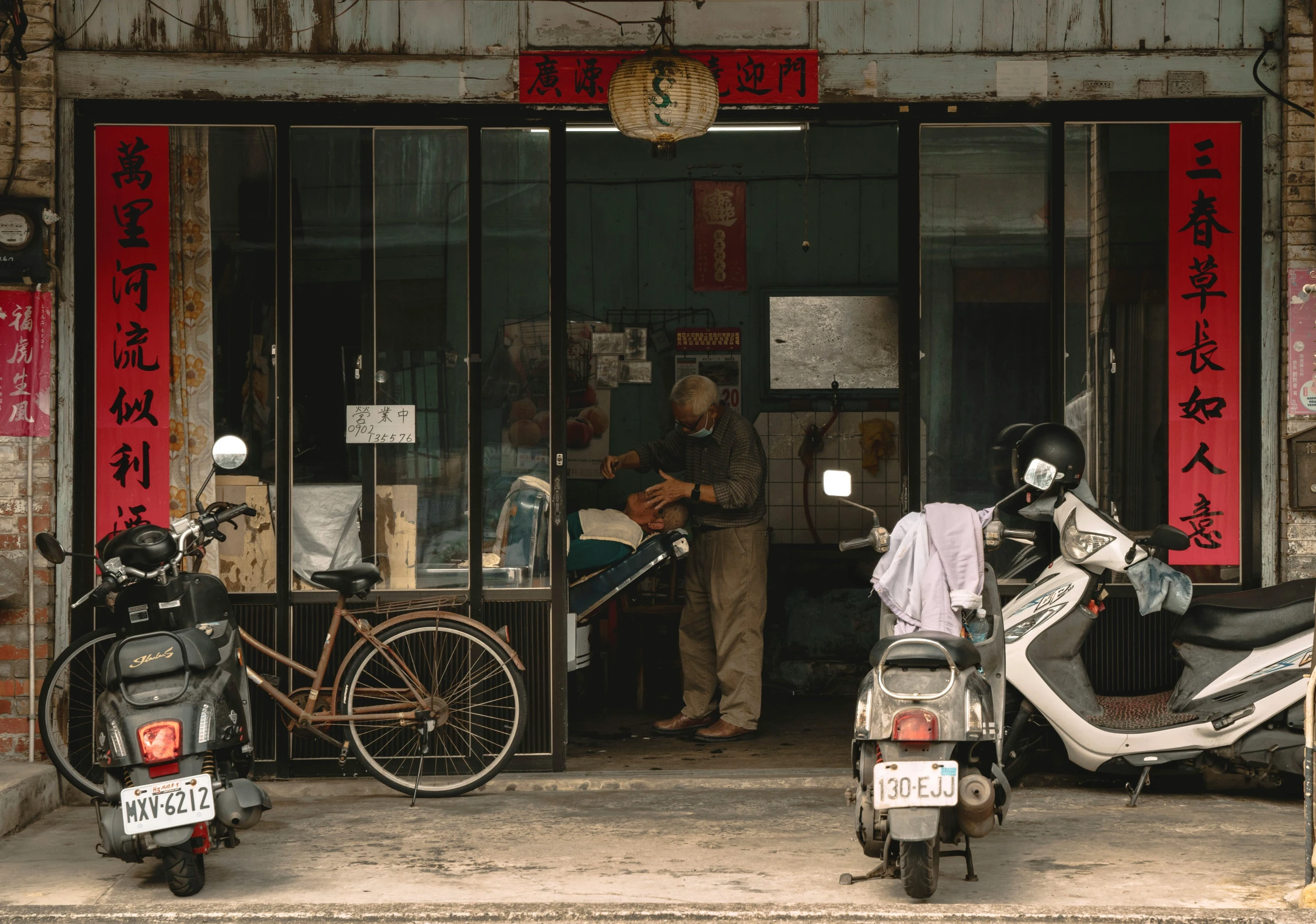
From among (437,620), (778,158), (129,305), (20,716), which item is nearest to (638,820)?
(437,620)

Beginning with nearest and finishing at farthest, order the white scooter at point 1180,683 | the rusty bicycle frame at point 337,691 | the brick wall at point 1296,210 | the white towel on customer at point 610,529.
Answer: the white scooter at point 1180,683
the rusty bicycle frame at point 337,691
the brick wall at point 1296,210
the white towel on customer at point 610,529

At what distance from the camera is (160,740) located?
5184mm

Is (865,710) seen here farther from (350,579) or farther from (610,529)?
(610,529)

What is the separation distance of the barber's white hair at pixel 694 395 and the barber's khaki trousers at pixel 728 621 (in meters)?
0.75

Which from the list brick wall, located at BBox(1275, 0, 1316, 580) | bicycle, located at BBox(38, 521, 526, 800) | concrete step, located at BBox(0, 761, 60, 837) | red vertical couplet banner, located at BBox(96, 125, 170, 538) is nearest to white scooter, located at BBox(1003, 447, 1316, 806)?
brick wall, located at BBox(1275, 0, 1316, 580)

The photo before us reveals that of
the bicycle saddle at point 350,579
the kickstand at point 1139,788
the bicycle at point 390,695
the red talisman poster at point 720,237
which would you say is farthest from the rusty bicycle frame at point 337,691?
the red talisman poster at point 720,237

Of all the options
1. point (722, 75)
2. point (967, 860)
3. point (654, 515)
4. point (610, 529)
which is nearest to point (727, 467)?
point (654, 515)

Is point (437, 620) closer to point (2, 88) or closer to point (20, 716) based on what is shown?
point (20, 716)

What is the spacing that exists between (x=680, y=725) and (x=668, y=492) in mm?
1409

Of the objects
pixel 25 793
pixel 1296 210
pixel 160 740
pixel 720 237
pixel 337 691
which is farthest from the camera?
pixel 720 237

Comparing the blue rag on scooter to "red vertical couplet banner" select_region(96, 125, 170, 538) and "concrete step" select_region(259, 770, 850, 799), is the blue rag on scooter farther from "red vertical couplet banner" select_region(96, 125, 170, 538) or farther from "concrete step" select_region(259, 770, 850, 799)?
"red vertical couplet banner" select_region(96, 125, 170, 538)

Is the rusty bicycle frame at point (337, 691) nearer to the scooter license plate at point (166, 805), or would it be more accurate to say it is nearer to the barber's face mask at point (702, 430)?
the scooter license plate at point (166, 805)

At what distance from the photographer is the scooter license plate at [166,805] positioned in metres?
5.06

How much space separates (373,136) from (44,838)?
144 inches
